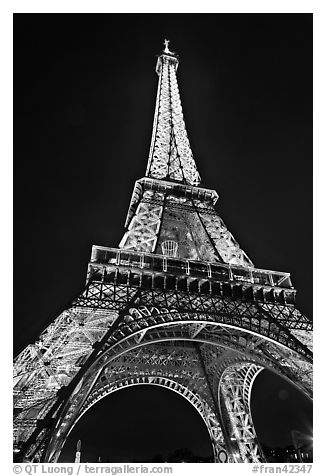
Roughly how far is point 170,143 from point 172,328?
11.0m

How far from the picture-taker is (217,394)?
17.5 metres

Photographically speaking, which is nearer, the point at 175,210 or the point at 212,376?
the point at 175,210

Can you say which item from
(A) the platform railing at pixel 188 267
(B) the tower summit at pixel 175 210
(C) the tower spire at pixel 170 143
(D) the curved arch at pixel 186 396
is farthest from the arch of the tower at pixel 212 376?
(C) the tower spire at pixel 170 143

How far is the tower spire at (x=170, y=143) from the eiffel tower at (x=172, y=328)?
103mm

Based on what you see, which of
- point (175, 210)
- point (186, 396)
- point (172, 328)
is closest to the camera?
point (172, 328)

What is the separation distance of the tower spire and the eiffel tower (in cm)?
10

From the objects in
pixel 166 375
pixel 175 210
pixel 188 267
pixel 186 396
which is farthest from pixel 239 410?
pixel 175 210

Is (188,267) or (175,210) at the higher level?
(175,210)

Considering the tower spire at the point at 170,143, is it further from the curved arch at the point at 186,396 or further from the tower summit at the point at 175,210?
the curved arch at the point at 186,396

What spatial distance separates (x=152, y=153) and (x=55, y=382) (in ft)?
45.3

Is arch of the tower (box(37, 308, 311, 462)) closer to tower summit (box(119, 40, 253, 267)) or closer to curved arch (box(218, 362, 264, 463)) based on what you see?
curved arch (box(218, 362, 264, 463))

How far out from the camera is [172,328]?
1591 centimetres

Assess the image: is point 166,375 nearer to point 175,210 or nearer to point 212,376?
point 212,376

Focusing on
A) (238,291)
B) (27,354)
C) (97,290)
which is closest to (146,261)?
(97,290)
